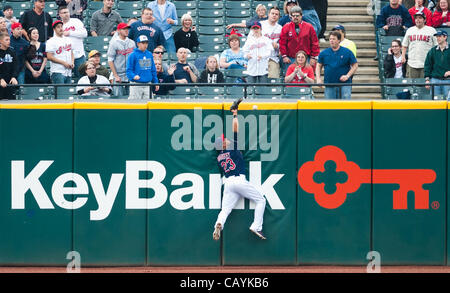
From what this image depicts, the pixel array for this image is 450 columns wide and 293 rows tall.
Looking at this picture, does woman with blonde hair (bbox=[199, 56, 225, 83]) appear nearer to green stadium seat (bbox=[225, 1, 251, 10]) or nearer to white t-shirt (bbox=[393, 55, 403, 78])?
white t-shirt (bbox=[393, 55, 403, 78])

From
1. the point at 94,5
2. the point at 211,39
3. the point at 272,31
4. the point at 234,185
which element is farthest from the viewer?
the point at 94,5

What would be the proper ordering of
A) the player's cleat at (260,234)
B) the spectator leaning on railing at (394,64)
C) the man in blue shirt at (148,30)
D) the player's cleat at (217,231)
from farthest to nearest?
the spectator leaning on railing at (394,64) < the man in blue shirt at (148,30) < the player's cleat at (260,234) < the player's cleat at (217,231)

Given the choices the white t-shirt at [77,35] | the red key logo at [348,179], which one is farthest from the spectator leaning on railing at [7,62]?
the red key logo at [348,179]

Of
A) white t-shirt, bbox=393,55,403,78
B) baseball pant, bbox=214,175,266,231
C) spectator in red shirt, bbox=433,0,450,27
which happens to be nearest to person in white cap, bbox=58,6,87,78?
baseball pant, bbox=214,175,266,231

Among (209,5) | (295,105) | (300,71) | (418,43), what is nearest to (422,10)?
(418,43)

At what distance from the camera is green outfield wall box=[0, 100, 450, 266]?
47.5ft

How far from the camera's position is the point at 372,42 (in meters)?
20.4

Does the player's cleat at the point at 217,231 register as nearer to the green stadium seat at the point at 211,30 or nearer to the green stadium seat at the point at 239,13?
the green stadium seat at the point at 211,30

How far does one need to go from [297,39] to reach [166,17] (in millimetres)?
3052

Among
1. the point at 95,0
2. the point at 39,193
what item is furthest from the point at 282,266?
the point at 95,0

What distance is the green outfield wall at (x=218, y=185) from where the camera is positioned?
14.5 m

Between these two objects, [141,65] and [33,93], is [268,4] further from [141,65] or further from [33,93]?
[33,93]

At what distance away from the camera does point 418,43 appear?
712 inches

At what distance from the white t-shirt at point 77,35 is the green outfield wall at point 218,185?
13.3ft
